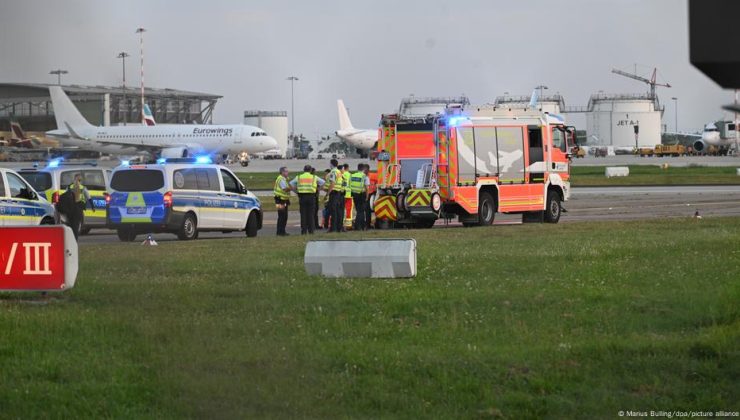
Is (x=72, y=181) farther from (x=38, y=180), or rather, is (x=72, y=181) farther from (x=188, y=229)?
(x=188, y=229)

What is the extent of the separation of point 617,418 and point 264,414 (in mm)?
2573

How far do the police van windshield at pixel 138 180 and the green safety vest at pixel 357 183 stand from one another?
21.3 ft

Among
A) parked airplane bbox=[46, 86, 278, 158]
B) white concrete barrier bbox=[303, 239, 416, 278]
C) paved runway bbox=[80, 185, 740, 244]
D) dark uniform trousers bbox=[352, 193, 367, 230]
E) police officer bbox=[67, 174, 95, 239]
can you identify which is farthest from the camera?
parked airplane bbox=[46, 86, 278, 158]

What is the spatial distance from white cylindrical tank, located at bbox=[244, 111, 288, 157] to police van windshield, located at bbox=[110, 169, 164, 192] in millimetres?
125107

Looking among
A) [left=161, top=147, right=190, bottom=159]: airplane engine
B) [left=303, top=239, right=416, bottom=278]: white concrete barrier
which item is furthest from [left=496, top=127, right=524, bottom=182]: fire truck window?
[left=161, top=147, right=190, bottom=159]: airplane engine

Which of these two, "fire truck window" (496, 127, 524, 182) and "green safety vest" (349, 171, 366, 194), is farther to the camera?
"green safety vest" (349, 171, 366, 194)

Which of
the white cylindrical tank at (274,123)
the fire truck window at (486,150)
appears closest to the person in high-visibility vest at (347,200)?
the fire truck window at (486,150)

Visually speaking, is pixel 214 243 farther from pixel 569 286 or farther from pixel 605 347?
pixel 605 347

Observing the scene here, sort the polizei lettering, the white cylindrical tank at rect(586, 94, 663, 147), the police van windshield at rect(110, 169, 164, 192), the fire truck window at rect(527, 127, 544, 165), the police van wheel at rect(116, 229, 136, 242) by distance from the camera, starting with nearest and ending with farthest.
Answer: the police van windshield at rect(110, 169, 164, 192) < the police van wheel at rect(116, 229, 136, 242) < the fire truck window at rect(527, 127, 544, 165) < the white cylindrical tank at rect(586, 94, 663, 147) < the polizei lettering

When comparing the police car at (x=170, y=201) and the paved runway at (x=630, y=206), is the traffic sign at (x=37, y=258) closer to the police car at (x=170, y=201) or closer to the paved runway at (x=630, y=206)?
the police car at (x=170, y=201)

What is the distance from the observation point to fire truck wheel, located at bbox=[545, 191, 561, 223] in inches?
1371

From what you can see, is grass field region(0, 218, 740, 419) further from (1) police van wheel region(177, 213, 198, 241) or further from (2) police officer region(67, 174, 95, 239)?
(2) police officer region(67, 174, 95, 239)

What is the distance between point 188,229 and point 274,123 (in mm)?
129848

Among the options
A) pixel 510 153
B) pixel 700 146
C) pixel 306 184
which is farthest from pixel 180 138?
pixel 306 184
